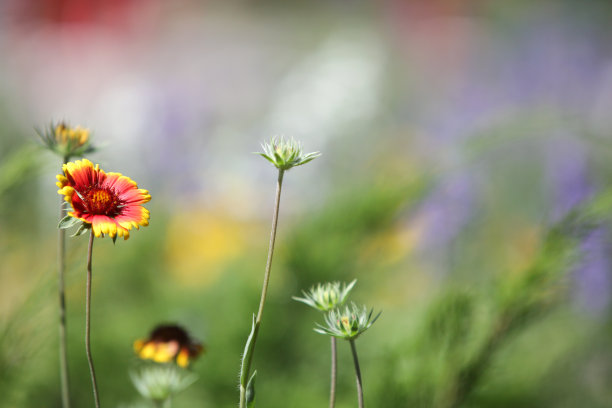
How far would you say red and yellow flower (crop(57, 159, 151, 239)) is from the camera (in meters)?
0.16

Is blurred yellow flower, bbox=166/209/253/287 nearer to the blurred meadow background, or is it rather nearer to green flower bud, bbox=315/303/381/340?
the blurred meadow background

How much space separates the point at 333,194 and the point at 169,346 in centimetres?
29

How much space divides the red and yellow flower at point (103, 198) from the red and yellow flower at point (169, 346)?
6 cm

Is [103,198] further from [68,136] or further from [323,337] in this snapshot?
[323,337]

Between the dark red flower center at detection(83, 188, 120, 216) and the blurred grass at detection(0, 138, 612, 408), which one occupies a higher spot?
the dark red flower center at detection(83, 188, 120, 216)

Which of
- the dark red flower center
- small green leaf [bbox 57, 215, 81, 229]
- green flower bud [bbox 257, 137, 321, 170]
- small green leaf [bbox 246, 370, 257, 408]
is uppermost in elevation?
green flower bud [bbox 257, 137, 321, 170]

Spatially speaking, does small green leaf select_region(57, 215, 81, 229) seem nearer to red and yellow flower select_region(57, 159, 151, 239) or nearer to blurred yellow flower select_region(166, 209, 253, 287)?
red and yellow flower select_region(57, 159, 151, 239)

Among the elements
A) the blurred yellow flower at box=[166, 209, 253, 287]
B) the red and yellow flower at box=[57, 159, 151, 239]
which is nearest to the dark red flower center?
the red and yellow flower at box=[57, 159, 151, 239]

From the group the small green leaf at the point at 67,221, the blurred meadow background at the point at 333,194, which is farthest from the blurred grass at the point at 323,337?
the small green leaf at the point at 67,221

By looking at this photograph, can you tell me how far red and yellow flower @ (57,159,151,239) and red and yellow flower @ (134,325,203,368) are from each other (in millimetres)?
58

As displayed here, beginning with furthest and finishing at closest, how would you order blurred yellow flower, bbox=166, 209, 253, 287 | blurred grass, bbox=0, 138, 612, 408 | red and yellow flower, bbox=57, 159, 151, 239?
blurred yellow flower, bbox=166, 209, 253, 287 → blurred grass, bbox=0, 138, 612, 408 → red and yellow flower, bbox=57, 159, 151, 239

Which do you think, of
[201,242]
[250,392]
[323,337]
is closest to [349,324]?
[250,392]

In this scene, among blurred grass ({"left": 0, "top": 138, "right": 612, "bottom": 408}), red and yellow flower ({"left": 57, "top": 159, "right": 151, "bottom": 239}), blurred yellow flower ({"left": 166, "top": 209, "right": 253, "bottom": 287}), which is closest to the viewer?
red and yellow flower ({"left": 57, "top": 159, "right": 151, "bottom": 239})

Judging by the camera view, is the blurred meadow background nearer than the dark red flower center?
No
